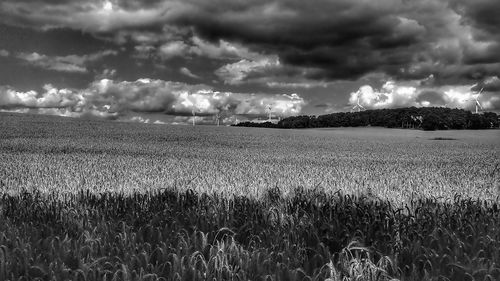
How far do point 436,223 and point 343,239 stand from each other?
64.7 inches

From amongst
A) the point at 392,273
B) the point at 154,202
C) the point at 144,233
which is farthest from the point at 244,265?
the point at 154,202

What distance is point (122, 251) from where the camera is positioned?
5160mm

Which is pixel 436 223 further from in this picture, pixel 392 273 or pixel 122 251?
pixel 122 251

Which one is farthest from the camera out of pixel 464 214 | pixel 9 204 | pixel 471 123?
pixel 471 123

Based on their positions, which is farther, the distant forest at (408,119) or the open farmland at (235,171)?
the distant forest at (408,119)

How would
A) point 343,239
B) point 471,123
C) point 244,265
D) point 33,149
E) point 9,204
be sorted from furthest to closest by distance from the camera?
point 471,123, point 33,149, point 9,204, point 343,239, point 244,265

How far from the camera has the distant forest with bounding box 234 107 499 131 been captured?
12575cm

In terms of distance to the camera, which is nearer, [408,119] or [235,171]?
[235,171]

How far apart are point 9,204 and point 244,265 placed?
17.3 feet

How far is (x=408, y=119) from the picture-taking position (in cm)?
13438

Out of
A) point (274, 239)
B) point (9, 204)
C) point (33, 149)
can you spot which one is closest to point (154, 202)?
point (9, 204)

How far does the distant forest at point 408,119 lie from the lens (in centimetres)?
12575

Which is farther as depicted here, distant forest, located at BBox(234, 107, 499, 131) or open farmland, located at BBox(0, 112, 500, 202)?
distant forest, located at BBox(234, 107, 499, 131)

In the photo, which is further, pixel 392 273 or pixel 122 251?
pixel 122 251
